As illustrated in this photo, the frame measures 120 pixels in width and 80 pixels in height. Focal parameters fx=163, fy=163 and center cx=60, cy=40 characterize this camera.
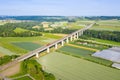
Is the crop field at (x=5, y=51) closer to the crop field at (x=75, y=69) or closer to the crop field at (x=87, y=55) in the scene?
the crop field at (x=75, y=69)

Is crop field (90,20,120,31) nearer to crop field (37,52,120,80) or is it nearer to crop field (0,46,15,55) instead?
crop field (37,52,120,80)

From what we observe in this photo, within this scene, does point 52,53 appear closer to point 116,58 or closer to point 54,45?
point 54,45

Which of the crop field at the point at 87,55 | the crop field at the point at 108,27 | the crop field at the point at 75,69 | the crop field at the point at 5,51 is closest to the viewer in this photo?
the crop field at the point at 75,69

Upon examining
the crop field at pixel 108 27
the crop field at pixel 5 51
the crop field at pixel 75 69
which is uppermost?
the crop field at pixel 108 27

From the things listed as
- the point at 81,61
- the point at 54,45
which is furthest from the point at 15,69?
the point at 54,45

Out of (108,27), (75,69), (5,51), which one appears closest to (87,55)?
(75,69)

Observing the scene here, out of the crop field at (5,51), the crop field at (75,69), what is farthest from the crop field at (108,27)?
the crop field at (5,51)

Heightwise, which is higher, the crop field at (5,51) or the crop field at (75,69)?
the crop field at (5,51)

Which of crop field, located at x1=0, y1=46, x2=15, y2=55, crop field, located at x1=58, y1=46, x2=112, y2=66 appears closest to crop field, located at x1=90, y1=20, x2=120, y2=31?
crop field, located at x1=58, y1=46, x2=112, y2=66
